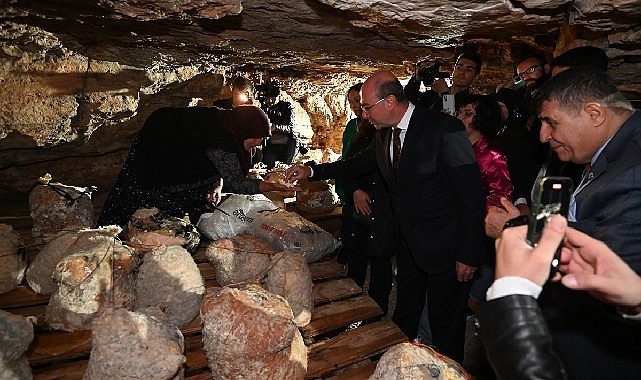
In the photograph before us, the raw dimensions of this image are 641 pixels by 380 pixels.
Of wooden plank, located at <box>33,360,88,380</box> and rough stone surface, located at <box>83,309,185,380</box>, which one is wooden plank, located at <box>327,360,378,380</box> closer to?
rough stone surface, located at <box>83,309,185,380</box>

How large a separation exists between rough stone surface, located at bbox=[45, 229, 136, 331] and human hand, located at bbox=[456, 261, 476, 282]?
210cm

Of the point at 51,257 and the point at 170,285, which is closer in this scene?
the point at 170,285

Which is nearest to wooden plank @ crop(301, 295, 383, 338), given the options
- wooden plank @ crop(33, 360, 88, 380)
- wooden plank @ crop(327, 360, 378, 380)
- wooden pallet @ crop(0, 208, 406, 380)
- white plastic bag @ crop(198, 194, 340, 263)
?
wooden pallet @ crop(0, 208, 406, 380)

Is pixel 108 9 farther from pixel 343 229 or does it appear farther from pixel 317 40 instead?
pixel 343 229

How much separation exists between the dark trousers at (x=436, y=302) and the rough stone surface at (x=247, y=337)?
1.21 m

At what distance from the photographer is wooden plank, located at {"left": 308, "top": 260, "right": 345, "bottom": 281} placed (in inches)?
123

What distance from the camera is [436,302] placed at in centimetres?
276

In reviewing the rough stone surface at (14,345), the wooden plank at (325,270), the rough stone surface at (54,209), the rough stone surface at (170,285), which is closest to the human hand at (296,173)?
the wooden plank at (325,270)

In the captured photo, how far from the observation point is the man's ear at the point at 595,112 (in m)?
1.47

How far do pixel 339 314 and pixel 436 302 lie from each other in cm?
72

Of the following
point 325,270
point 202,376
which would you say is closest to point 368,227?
point 325,270

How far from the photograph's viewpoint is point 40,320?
2262mm

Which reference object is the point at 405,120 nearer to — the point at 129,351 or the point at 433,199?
the point at 433,199

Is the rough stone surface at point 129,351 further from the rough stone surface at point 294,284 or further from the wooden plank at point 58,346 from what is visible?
the rough stone surface at point 294,284
